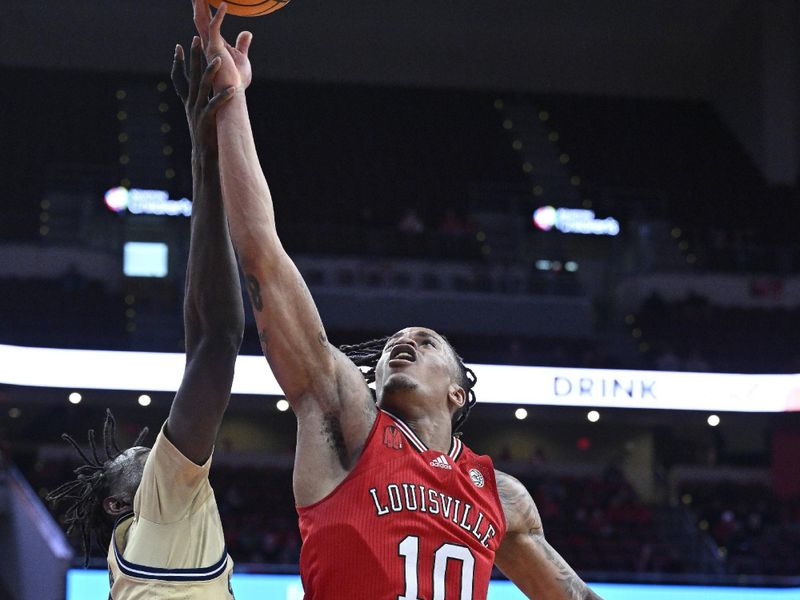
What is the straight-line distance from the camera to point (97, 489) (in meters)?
3.12

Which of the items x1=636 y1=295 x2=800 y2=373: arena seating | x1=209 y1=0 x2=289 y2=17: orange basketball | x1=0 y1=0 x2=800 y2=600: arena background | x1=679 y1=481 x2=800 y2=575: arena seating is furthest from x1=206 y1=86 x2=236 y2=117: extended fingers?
x1=636 y1=295 x2=800 y2=373: arena seating

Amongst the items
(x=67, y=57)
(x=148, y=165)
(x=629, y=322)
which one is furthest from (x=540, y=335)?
(x=67, y=57)

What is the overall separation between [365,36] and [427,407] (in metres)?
19.1

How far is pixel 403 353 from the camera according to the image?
319cm

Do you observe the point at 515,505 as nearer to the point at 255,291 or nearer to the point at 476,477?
the point at 476,477

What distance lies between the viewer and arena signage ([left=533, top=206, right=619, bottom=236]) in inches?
668

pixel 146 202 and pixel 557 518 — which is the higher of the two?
pixel 146 202

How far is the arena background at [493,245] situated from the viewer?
14.0m

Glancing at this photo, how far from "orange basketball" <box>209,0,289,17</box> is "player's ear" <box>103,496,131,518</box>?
4.27 ft

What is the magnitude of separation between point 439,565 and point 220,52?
1333 millimetres

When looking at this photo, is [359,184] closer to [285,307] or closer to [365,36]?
[365,36]

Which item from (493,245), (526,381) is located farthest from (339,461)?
(493,245)

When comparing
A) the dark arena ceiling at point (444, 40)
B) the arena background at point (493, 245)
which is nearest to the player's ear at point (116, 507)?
the arena background at point (493, 245)

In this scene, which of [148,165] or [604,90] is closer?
[148,165]
